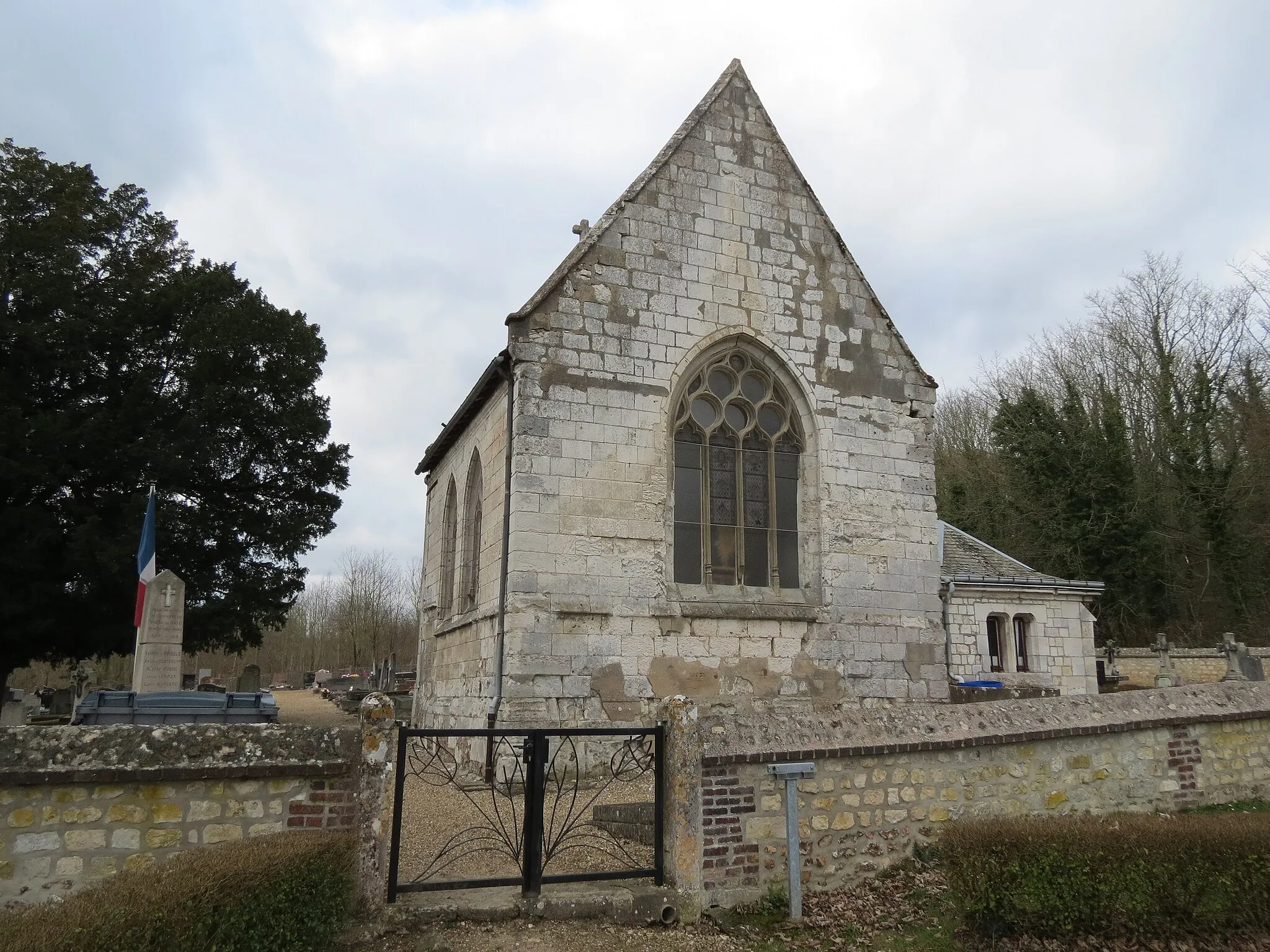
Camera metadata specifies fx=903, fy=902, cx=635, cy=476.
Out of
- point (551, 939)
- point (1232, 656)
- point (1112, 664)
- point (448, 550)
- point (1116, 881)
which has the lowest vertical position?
point (551, 939)

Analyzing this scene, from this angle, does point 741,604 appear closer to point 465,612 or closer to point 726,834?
point 465,612

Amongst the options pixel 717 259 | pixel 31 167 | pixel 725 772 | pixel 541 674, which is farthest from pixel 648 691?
pixel 31 167

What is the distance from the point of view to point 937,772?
6988 mm

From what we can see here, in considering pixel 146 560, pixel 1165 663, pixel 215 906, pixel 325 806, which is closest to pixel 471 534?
pixel 146 560

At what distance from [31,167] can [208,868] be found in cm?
1982

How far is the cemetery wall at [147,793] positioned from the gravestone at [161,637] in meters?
9.08

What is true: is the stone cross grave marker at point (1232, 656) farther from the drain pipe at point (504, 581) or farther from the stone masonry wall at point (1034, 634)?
the drain pipe at point (504, 581)

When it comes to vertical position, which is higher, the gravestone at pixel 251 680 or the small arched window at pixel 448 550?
the small arched window at pixel 448 550

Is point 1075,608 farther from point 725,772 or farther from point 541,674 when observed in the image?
point 725,772

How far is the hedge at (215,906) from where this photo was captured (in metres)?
3.70

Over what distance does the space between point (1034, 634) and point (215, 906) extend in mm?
18861

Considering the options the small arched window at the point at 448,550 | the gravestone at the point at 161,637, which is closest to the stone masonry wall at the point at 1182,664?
the small arched window at the point at 448,550

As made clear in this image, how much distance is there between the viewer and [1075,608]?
65.3 feet

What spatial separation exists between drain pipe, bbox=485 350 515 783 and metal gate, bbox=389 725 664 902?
→ 306 mm
